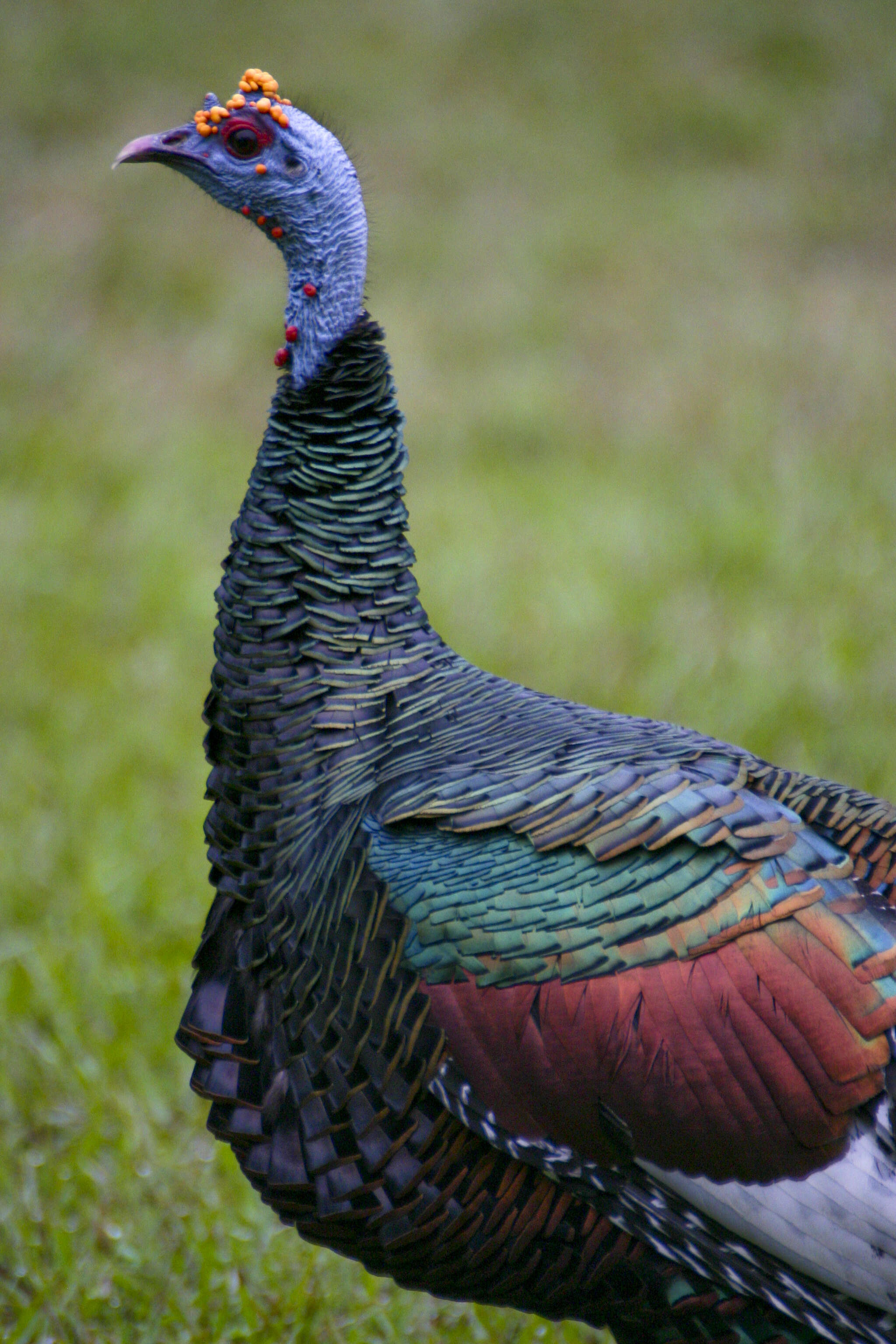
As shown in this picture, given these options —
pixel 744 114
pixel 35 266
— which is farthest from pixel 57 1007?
pixel 744 114

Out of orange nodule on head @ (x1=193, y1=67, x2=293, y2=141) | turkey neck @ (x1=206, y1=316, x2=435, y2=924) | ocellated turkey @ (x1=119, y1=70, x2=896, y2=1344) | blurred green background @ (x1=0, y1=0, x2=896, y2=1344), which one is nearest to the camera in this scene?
ocellated turkey @ (x1=119, y1=70, x2=896, y2=1344)

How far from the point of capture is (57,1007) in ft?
11.9

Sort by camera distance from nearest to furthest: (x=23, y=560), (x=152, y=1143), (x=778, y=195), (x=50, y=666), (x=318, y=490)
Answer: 1. (x=318, y=490)
2. (x=152, y=1143)
3. (x=50, y=666)
4. (x=23, y=560)
5. (x=778, y=195)

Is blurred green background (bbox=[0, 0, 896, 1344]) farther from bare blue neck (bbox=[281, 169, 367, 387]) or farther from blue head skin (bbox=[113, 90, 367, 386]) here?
bare blue neck (bbox=[281, 169, 367, 387])

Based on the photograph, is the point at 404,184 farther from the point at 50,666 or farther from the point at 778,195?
the point at 50,666

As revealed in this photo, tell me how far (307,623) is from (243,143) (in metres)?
0.92

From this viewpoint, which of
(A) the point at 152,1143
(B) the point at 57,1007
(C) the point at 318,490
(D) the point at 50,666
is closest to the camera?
(C) the point at 318,490

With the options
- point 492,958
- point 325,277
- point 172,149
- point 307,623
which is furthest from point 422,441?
point 492,958

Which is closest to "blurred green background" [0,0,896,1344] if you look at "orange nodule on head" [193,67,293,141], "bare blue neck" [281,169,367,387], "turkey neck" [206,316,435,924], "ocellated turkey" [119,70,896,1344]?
"orange nodule on head" [193,67,293,141]

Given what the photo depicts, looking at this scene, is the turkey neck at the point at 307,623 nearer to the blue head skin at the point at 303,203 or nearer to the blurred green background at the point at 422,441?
the blue head skin at the point at 303,203

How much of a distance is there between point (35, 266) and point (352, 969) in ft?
26.7

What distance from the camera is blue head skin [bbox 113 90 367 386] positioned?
221 centimetres

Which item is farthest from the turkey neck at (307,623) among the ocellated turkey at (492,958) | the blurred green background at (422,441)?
the blurred green background at (422,441)

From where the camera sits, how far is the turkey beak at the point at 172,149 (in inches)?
91.0
